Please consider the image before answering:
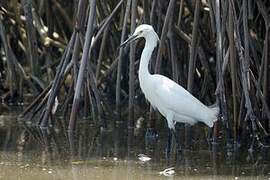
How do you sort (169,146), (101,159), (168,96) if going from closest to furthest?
1. (101,159)
2. (169,146)
3. (168,96)

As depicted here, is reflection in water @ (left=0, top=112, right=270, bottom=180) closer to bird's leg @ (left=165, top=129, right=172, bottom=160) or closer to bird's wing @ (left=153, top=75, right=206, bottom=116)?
bird's leg @ (left=165, top=129, right=172, bottom=160)

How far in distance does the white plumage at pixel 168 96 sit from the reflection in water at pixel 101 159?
1.27 ft

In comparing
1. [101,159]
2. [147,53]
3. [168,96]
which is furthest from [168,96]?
[101,159]

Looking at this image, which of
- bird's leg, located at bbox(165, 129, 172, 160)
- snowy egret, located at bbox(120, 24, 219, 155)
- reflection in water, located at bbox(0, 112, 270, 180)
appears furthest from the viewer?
snowy egret, located at bbox(120, 24, 219, 155)

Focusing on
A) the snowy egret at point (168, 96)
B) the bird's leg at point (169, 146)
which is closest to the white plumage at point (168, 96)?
the snowy egret at point (168, 96)

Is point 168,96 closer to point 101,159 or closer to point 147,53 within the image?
point 147,53

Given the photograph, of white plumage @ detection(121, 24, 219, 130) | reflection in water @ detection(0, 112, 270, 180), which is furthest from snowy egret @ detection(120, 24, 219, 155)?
reflection in water @ detection(0, 112, 270, 180)

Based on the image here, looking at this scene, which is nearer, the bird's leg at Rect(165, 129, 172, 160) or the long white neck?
the bird's leg at Rect(165, 129, 172, 160)

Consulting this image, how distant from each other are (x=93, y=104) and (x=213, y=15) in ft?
6.11

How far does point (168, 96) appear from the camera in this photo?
9.38 meters

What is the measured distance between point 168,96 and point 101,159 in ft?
4.46

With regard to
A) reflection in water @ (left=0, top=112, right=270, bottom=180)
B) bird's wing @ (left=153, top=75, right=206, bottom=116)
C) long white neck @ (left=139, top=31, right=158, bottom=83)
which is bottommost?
reflection in water @ (left=0, top=112, right=270, bottom=180)

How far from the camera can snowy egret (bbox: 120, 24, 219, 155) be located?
30.8 feet

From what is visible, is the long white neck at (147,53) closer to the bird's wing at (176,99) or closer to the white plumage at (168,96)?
the white plumage at (168,96)
